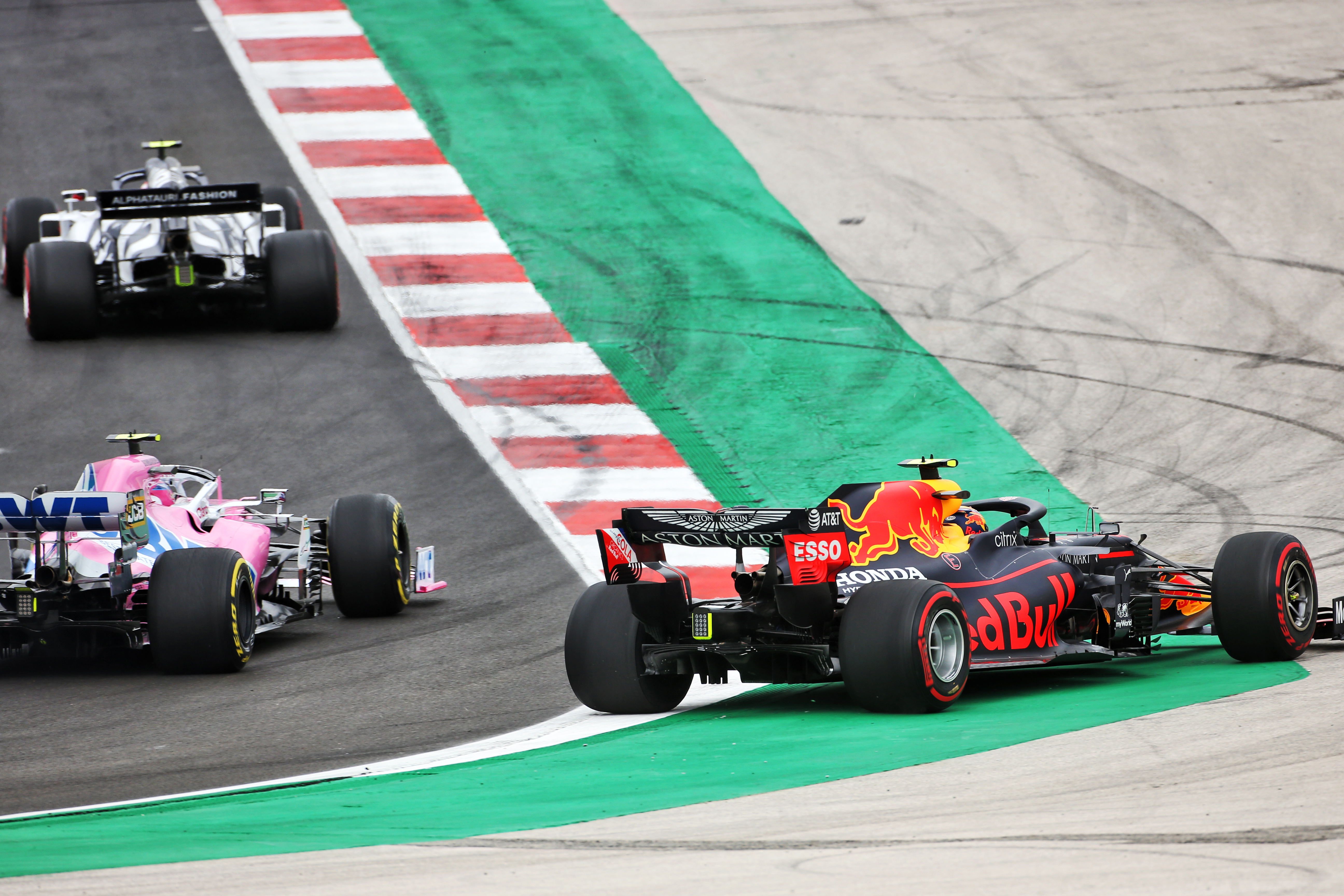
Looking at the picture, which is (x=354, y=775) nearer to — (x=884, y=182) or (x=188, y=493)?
(x=188, y=493)

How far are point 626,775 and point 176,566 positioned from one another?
4.12 meters

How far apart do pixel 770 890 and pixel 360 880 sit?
4.33 feet

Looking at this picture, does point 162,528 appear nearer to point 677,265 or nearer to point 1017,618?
point 1017,618

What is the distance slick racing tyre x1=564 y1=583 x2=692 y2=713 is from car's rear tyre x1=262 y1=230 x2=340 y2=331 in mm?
10216

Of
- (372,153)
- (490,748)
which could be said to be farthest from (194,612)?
(372,153)

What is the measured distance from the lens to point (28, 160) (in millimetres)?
23141

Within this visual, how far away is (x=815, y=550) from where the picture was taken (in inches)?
337

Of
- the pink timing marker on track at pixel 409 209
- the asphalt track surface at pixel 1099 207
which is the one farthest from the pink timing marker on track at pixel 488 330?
the asphalt track surface at pixel 1099 207

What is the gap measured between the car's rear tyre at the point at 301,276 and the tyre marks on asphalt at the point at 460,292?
3.15ft

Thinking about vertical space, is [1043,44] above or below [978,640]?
above

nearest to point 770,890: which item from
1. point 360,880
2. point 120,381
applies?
point 360,880

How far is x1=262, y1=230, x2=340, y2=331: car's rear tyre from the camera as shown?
18594 millimetres

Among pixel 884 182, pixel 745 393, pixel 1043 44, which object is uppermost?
pixel 1043 44

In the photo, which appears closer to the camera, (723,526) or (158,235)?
(723,526)
